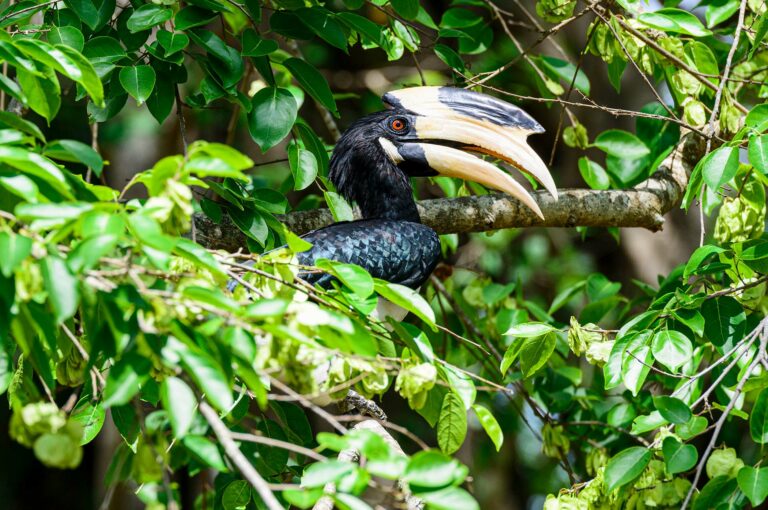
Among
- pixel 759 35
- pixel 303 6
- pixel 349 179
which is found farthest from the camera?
pixel 349 179

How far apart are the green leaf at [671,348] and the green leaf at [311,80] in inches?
46.1

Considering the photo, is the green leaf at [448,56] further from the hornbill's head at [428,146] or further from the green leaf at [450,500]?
the green leaf at [450,500]

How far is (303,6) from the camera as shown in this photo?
117 inches

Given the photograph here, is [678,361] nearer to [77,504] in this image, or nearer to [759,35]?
[759,35]

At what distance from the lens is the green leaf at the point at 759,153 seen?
2369 millimetres

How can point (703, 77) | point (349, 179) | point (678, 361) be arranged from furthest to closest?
point (349, 179), point (703, 77), point (678, 361)

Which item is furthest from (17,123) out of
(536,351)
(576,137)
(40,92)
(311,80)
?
(576,137)

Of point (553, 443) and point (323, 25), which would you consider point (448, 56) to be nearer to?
point (323, 25)

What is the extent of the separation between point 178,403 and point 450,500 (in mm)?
432

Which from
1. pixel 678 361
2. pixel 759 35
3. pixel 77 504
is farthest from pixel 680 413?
pixel 77 504

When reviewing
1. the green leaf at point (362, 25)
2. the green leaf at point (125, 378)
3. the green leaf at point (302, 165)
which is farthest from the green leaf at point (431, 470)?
the green leaf at point (362, 25)

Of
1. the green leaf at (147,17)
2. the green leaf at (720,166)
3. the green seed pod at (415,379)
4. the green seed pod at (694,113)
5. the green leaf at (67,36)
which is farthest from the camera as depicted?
the green seed pod at (694,113)

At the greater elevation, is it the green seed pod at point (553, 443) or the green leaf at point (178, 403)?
the green leaf at point (178, 403)

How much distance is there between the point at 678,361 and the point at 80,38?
175 centimetres
